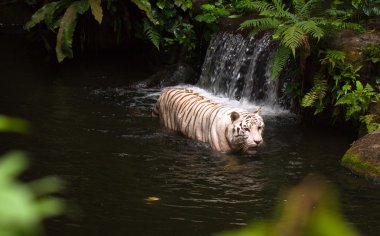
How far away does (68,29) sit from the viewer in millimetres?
12164

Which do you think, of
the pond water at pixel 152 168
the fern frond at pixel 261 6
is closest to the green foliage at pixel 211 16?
the fern frond at pixel 261 6

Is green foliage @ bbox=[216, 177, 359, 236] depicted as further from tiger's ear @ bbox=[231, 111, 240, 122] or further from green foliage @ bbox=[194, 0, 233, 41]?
green foliage @ bbox=[194, 0, 233, 41]

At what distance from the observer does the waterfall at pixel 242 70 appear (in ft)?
34.7

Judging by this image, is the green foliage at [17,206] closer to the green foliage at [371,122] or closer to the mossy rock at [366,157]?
the mossy rock at [366,157]

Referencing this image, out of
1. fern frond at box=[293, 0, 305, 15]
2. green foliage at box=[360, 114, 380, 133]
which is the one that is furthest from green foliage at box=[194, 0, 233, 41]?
green foliage at box=[360, 114, 380, 133]

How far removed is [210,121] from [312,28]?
2.39m

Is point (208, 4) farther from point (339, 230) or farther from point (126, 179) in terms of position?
point (339, 230)

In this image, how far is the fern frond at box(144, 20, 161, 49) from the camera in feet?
39.8

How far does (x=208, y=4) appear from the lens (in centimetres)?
1223

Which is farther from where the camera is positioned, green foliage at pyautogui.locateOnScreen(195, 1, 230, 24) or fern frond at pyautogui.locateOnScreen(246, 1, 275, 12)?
green foliage at pyautogui.locateOnScreen(195, 1, 230, 24)

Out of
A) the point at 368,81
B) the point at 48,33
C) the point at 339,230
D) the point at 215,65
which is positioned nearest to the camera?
the point at 339,230

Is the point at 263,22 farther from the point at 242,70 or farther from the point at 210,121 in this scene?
the point at 210,121

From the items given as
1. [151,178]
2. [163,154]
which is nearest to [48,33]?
[163,154]

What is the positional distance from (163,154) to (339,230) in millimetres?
6992
